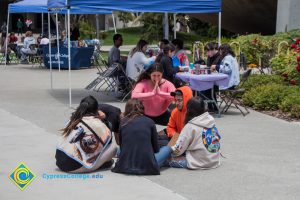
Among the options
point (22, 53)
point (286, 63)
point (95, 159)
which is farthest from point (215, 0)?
point (22, 53)

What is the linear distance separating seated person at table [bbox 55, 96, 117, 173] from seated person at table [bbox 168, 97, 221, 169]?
86 cm

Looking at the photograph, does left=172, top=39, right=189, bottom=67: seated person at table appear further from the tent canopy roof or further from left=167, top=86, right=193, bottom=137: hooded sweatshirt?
left=167, top=86, right=193, bottom=137: hooded sweatshirt

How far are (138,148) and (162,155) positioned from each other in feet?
1.34

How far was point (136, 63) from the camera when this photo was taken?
13523mm

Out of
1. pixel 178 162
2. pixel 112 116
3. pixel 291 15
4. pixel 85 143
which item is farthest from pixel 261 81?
pixel 291 15

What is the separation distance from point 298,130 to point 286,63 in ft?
17.1

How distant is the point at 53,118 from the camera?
1173 cm

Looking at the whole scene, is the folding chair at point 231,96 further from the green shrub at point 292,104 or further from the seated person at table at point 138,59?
the seated person at table at point 138,59

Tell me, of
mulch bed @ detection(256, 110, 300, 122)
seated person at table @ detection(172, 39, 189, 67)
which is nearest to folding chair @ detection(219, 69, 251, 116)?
mulch bed @ detection(256, 110, 300, 122)

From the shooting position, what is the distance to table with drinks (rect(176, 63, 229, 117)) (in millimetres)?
11602

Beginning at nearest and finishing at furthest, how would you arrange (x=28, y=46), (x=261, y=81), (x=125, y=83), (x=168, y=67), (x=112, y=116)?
(x=112, y=116)
(x=168, y=67)
(x=125, y=83)
(x=261, y=81)
(x=28, y=46)

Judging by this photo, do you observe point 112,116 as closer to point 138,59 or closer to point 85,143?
point 85,143

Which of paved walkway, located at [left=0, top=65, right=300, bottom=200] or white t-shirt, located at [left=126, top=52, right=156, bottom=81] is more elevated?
white t-shirt, located at [left=126, top=52, right=156, bottom=81]

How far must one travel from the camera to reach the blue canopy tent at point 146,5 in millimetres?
12719
